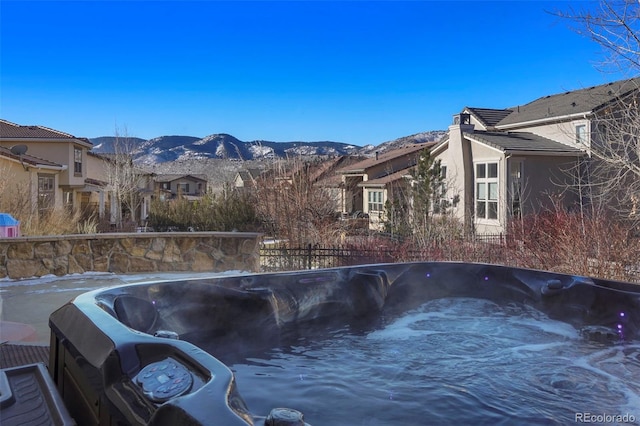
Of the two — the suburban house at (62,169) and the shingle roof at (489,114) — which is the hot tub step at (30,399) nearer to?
the suburban house at (62,169)

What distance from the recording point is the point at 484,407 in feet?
7.68

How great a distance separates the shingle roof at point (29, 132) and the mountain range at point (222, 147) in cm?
249

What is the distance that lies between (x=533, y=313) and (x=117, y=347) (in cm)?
349

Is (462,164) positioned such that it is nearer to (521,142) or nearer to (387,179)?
(521,142)

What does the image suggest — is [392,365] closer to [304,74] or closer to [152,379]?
[152,379]

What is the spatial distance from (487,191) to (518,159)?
1.31 m

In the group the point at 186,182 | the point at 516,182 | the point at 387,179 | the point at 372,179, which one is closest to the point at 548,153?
the point at 516,182

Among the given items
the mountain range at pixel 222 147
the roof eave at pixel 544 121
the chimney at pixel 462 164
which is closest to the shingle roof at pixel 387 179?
the mountain range at pixel 222 147

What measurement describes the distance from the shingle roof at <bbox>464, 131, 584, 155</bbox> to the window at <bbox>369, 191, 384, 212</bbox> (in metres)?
5.90

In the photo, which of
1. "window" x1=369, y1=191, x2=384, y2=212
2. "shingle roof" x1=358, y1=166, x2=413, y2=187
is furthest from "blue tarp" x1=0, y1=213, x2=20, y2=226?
"window" x1=369, y1=191, x2=384, y2=212

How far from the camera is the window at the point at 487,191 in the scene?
46.0ft

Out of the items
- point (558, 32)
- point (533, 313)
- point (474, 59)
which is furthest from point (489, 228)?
point (533, 313)

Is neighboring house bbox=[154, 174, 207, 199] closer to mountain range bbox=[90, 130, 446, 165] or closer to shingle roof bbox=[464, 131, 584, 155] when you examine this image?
mountain range bbox=[90, 130, 446, 165]
